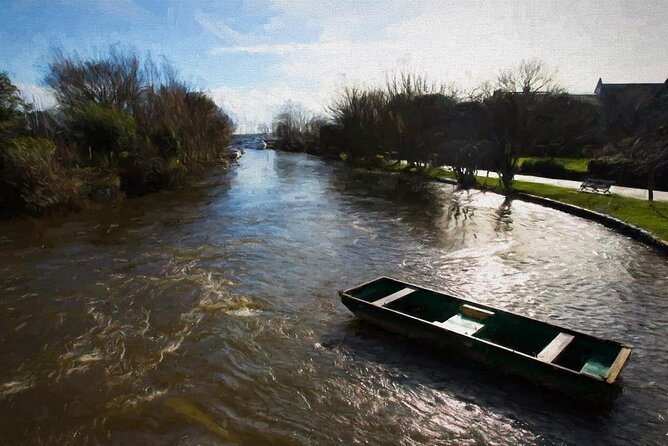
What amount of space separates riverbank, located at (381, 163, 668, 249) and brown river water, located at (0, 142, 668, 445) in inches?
19.0

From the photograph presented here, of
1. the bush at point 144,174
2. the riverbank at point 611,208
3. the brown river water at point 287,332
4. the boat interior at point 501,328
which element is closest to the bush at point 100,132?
the bush at point 144,174

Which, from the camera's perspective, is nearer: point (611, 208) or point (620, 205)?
point (611, 208)

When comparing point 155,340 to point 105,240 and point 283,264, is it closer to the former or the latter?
point 283,264

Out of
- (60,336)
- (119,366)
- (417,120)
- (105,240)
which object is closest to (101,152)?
(105,240)

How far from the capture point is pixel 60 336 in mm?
7395

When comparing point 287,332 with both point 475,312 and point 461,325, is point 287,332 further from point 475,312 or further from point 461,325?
point 475,312

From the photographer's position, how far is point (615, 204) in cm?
1700

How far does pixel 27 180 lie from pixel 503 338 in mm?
17187

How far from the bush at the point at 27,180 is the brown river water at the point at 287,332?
79 centimetres

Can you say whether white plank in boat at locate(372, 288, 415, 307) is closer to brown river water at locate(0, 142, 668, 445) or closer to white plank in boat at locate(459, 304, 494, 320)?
brown river water at locate(0, 142, 668, 445)

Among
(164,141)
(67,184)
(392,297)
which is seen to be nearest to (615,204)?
(392,297)

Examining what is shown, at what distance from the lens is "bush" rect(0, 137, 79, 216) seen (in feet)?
51.9

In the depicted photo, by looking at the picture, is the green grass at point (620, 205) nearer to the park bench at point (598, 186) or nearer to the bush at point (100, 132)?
the park bench at point (598, 186)

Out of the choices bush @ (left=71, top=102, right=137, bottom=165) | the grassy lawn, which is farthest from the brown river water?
bush @ (left=71, top=102, right=137, bottom=165)
